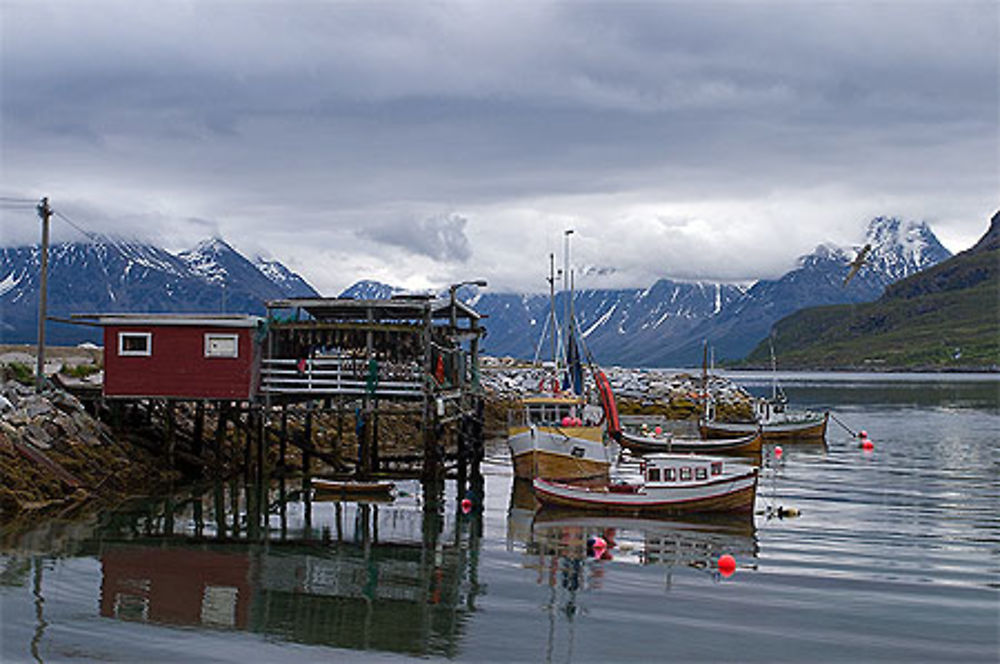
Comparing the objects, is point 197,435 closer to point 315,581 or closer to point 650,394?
point 315,581

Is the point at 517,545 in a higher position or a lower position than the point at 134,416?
lower

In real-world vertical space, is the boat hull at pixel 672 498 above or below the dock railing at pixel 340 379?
below

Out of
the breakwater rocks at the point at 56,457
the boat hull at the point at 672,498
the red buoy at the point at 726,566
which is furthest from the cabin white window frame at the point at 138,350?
the red buoy at the point at 726,566

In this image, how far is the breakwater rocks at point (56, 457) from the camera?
39.3 meters

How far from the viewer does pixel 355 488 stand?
44875mm

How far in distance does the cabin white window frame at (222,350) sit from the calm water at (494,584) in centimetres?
569

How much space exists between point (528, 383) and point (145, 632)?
92359 millimetres

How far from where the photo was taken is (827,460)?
223 feet

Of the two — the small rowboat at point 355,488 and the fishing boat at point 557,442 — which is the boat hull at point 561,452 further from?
the small rowboat at point 355,488

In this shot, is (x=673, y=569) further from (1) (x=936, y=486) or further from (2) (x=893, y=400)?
(2) (x=893, y=400)

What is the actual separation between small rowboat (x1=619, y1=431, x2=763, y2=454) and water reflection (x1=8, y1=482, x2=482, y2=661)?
25.4m

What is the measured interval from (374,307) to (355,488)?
7636mm

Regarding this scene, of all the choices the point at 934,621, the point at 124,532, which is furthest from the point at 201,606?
the point at 934,621

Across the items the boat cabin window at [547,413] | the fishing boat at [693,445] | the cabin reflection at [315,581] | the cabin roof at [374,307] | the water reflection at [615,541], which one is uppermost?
the cabin roof at [374,307]
